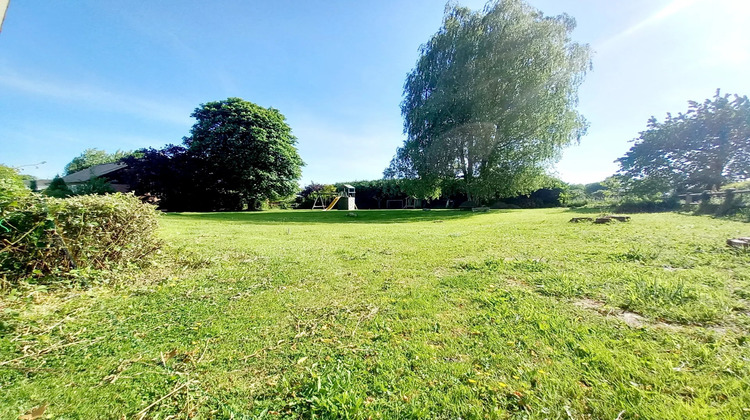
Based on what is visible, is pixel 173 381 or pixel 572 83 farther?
pixel 572 83

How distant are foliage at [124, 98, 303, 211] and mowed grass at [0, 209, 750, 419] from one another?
2157 cm

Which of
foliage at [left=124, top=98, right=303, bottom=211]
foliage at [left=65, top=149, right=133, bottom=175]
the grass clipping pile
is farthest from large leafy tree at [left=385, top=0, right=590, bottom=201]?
foliage at [left=65, top=149, right=133, bottom=175]

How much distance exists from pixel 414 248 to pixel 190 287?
3.52m

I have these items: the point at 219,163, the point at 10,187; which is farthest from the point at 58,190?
the point at 10,187

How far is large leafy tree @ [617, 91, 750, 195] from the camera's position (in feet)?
38.8

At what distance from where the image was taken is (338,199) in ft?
88.1

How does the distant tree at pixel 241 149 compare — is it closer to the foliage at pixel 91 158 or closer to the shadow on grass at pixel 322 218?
the shadow on grass at pixel 322 218

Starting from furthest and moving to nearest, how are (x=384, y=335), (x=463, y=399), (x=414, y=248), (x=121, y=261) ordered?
(x=414, y=248), (x=121, y=261), (x=384, y=335), (x=463, y=399)

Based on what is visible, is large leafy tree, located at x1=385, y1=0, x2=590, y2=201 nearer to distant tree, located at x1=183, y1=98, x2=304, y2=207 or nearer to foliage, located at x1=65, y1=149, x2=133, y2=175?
distant tree, located at x1=183, y1=98, x2=304, y2=207

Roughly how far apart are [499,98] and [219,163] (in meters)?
21.7

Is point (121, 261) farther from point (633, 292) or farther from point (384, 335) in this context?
point (633, 292)

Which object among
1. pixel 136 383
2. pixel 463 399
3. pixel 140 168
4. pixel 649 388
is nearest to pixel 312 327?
pixel 136 383

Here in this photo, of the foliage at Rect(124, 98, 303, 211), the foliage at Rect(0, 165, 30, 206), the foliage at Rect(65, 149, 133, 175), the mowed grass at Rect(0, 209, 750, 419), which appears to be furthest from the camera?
the foliage at Rect(65, 149, 133, 175)

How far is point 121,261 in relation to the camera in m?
3.29
